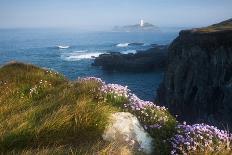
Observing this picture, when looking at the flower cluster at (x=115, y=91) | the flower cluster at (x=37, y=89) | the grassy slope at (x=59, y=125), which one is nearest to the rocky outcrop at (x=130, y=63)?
the flower cluster at (x=37, y=89)

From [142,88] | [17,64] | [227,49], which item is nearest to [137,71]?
[142,88]

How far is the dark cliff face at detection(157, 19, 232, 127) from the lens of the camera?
63.7 metres

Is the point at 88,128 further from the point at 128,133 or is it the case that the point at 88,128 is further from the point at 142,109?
the point at 142,109

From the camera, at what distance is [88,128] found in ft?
31.7

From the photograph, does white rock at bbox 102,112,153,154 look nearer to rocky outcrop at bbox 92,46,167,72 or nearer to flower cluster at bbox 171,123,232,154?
flower cluster at bbox 171,123,232,154

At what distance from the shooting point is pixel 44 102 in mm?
12242

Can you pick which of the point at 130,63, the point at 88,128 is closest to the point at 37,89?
the point at 88,128

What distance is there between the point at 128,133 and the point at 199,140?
1508mm

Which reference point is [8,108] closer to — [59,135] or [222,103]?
[59,135]

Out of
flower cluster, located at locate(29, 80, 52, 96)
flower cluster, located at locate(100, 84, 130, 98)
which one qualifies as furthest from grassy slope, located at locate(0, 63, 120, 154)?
flower cluster, located at locate(29, 80, 52, 96)

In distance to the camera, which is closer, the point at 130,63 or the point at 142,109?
the point at 142,109

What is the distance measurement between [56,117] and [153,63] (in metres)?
132

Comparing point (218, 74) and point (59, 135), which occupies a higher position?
point (59, 135)

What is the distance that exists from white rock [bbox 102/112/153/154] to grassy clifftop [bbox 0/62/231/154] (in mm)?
138
